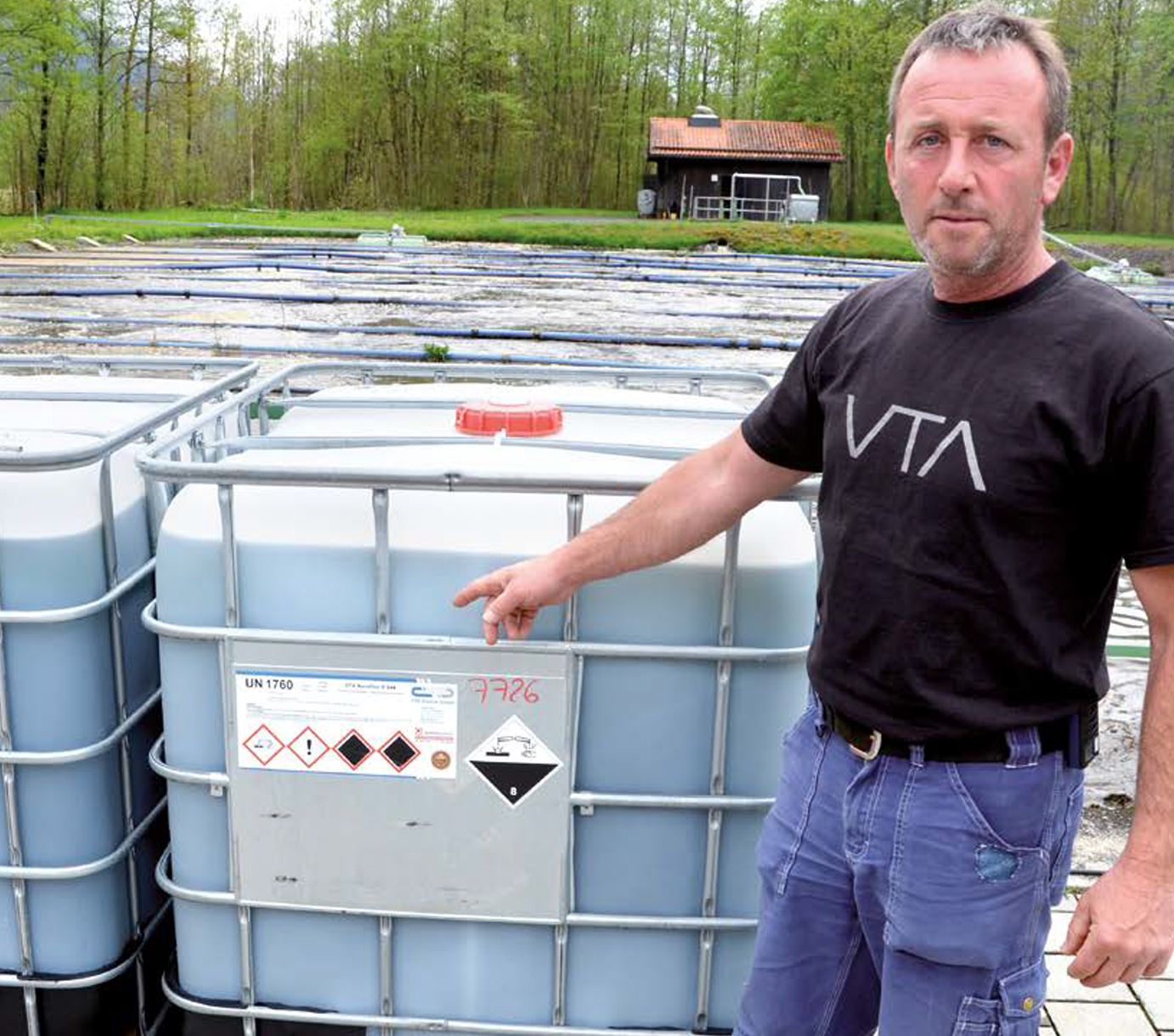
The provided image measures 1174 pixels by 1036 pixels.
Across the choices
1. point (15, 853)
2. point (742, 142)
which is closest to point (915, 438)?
point (15, 853)

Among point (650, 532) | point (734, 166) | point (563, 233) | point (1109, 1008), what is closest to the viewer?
point (650, 532)

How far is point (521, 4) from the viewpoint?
74312 millimetres

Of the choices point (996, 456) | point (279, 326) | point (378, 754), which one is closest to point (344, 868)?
point (378, 754)

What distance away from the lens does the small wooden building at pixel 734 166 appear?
175ft

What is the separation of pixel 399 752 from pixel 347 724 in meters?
0.12

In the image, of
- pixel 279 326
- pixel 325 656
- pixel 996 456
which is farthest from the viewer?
pixel 279 326

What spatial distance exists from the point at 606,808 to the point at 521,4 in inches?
3081

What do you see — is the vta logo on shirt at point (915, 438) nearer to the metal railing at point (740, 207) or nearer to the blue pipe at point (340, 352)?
the blue pipe at point (340, 352)

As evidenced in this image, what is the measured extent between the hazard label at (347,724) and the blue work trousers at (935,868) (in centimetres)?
72

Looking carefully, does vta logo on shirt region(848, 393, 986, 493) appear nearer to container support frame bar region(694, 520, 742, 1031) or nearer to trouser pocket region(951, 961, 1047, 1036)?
container support frame bar region(694, 520, 742, 1031)

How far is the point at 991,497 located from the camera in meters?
2.00

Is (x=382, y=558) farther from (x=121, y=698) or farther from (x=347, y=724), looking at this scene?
(x=121, y=698)

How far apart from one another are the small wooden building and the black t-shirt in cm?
5230

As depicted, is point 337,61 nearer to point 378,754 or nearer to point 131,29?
point 131,29
